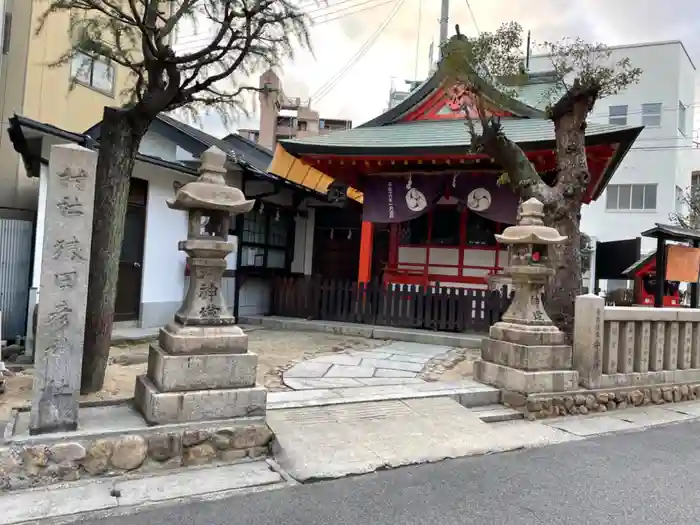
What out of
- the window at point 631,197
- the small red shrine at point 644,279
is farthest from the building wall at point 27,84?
the window at point 631,197

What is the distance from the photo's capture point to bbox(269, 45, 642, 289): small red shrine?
33.9 ft

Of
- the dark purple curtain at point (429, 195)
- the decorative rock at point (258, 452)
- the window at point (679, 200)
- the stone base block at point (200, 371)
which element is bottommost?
the decorative rock at point (258, 452)

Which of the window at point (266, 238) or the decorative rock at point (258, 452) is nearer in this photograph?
the decorative rock at point (258, 452)

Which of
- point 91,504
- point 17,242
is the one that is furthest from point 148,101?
point 17,242

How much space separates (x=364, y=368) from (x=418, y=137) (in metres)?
6.15

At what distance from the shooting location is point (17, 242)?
25.9 ft


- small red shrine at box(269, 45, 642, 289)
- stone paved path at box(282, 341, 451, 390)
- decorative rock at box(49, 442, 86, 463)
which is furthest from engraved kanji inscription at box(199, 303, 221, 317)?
small red shrine at box(269, 45, 642, 289)

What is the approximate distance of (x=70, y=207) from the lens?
12.2ft

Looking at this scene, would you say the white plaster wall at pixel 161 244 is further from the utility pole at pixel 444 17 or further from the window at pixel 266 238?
the utility pole at pixel 444 17

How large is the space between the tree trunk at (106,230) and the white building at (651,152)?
2394 centimetres

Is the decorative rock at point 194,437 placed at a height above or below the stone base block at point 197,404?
below

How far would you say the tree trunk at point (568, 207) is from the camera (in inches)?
281

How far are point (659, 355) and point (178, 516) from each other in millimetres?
7048

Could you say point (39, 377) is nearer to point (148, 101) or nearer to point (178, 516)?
point (178, 516)
